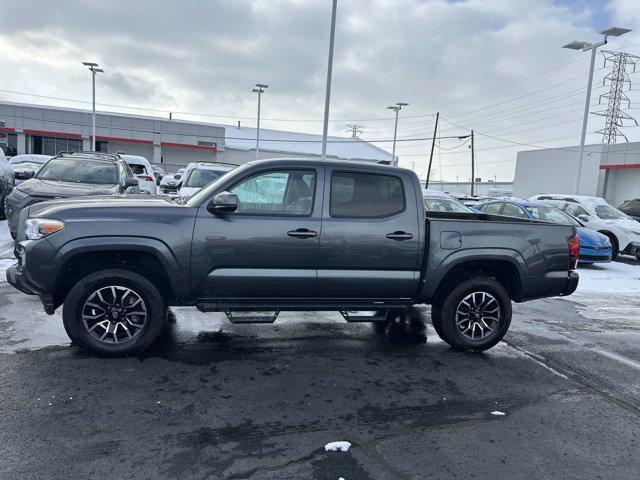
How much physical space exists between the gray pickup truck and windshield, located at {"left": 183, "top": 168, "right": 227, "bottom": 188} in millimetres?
6839

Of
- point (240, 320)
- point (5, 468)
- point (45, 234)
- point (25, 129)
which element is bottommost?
point (5, 468)

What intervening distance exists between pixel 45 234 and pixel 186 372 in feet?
5.82

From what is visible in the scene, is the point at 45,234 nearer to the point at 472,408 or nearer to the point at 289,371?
the point at 289,371

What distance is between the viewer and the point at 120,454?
2998 mm

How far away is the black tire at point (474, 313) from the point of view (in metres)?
5.16

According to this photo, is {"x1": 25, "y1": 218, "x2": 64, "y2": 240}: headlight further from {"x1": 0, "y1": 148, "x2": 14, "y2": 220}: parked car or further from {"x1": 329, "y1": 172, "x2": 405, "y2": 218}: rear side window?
{"x1": 0, "y1": 148, "x2": 14, "y2": 220}: parked car

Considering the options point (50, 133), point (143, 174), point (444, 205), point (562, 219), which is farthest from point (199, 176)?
point (50, 133)

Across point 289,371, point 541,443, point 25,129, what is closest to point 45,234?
point 289,371

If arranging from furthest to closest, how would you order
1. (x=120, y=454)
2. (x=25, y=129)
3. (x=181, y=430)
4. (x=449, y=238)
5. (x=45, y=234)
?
(x=25, y=129) → (x=449, y=238) → (x=45, y=234) → (x=181, y=430) → (x=120, y=454)

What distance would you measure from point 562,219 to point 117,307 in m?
12.0

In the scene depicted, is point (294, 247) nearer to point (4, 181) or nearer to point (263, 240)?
point (263, 240)

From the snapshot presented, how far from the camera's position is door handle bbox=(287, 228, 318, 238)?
4.58 m

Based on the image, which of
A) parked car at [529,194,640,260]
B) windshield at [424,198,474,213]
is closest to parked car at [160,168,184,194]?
windshield at [424,198,474,213]

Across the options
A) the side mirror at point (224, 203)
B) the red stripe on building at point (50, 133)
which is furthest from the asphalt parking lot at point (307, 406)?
the red stripe on building at point (50, 133)
